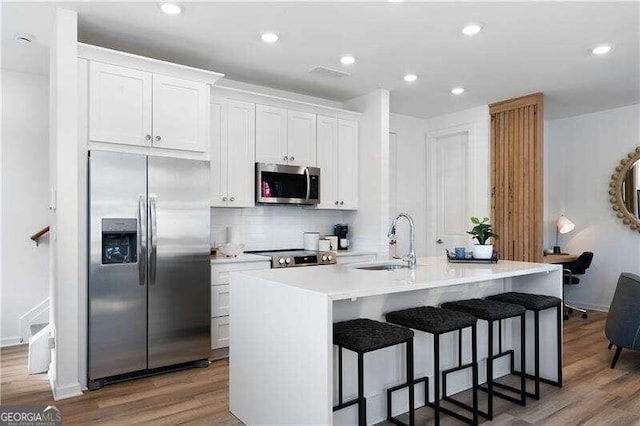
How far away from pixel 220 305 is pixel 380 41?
2585 millimetres

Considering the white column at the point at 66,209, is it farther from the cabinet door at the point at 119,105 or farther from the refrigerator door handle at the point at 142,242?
the refrigerator door handle at the point at 142,242

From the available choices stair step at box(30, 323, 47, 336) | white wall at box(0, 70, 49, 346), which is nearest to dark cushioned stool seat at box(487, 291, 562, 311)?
stair step at box(30, 323, 47, 336)

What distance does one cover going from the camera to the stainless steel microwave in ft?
14.7

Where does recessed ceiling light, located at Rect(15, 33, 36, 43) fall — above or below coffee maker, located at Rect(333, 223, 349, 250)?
above

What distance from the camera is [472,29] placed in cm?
333

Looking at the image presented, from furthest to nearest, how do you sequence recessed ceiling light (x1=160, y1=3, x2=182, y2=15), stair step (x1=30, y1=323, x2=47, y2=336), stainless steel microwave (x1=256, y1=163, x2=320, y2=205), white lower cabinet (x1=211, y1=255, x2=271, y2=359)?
stainless steel microwave (x1=256, y1=163, x2=320, y2=205) < stair step (x1=30, y1=323, x2=47, y2=336) < white lower cabinet (x1=211, y1=255, x2=271, y2=359) < recessed ceiling light (x1=160, y1=3, x2=182, y2=15)

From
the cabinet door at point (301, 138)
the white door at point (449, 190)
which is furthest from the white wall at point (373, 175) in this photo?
the white door at point (449, 190)

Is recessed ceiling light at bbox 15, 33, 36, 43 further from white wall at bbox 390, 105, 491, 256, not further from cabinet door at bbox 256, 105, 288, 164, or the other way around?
white wall at bbox 390, 105, 491, 256

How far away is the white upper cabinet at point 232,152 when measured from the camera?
4.20m

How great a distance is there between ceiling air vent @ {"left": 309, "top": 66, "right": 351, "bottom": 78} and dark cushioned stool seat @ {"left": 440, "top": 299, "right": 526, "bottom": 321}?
2.46 m

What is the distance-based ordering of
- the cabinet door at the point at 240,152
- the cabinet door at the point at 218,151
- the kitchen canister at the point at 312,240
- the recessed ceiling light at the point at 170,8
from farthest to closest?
the kitchen canister at the point at 312,240 → the cabinet door at the point at 240,152 → the cabinet door at the point at 218,151 → the recessed ceiling light at the point at 170,8

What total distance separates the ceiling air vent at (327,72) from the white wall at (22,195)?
104 inches

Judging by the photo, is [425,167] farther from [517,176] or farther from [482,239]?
[482,239]

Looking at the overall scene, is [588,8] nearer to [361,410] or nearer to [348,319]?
[348,319]
